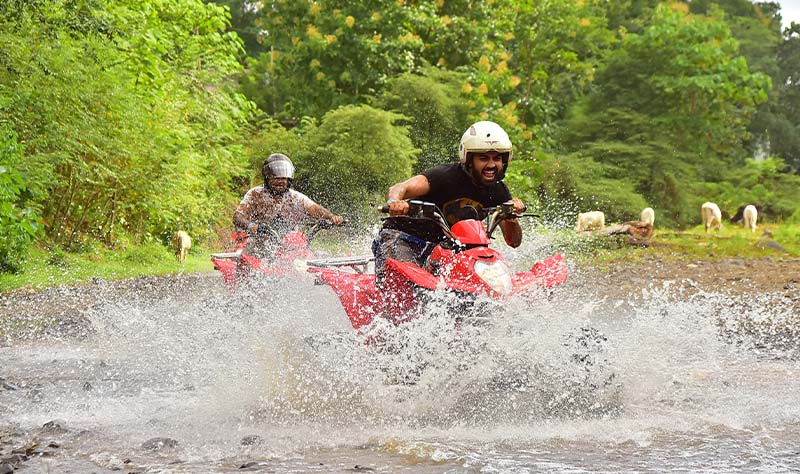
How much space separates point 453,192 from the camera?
7.67 meters

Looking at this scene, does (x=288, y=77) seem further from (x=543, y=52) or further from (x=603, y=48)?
Result: (x=603, y=48)

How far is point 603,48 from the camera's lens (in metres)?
47.4

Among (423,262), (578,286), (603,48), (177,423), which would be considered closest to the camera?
(177,423)

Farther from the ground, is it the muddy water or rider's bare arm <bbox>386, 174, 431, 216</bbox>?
rider's bare arm <bbox>386, 174, 431, 216</bbox>

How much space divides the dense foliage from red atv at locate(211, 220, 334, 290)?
725 cm

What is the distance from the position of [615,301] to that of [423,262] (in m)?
6.88

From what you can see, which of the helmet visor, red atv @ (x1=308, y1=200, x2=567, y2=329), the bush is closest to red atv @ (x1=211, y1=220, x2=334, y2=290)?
the helmet visor

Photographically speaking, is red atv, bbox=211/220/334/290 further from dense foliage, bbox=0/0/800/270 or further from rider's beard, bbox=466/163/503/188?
dense foliage, bbox=0/0/800/270

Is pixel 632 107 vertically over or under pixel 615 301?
over

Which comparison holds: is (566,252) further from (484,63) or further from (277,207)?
(484,63)

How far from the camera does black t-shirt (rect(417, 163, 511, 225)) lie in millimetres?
7648

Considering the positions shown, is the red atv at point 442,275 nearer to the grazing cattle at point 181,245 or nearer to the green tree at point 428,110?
the grazing cattle at point 181,245

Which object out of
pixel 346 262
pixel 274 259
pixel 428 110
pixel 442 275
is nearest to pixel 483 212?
pixel 442 275

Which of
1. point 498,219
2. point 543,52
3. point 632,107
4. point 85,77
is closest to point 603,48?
point 543,52
